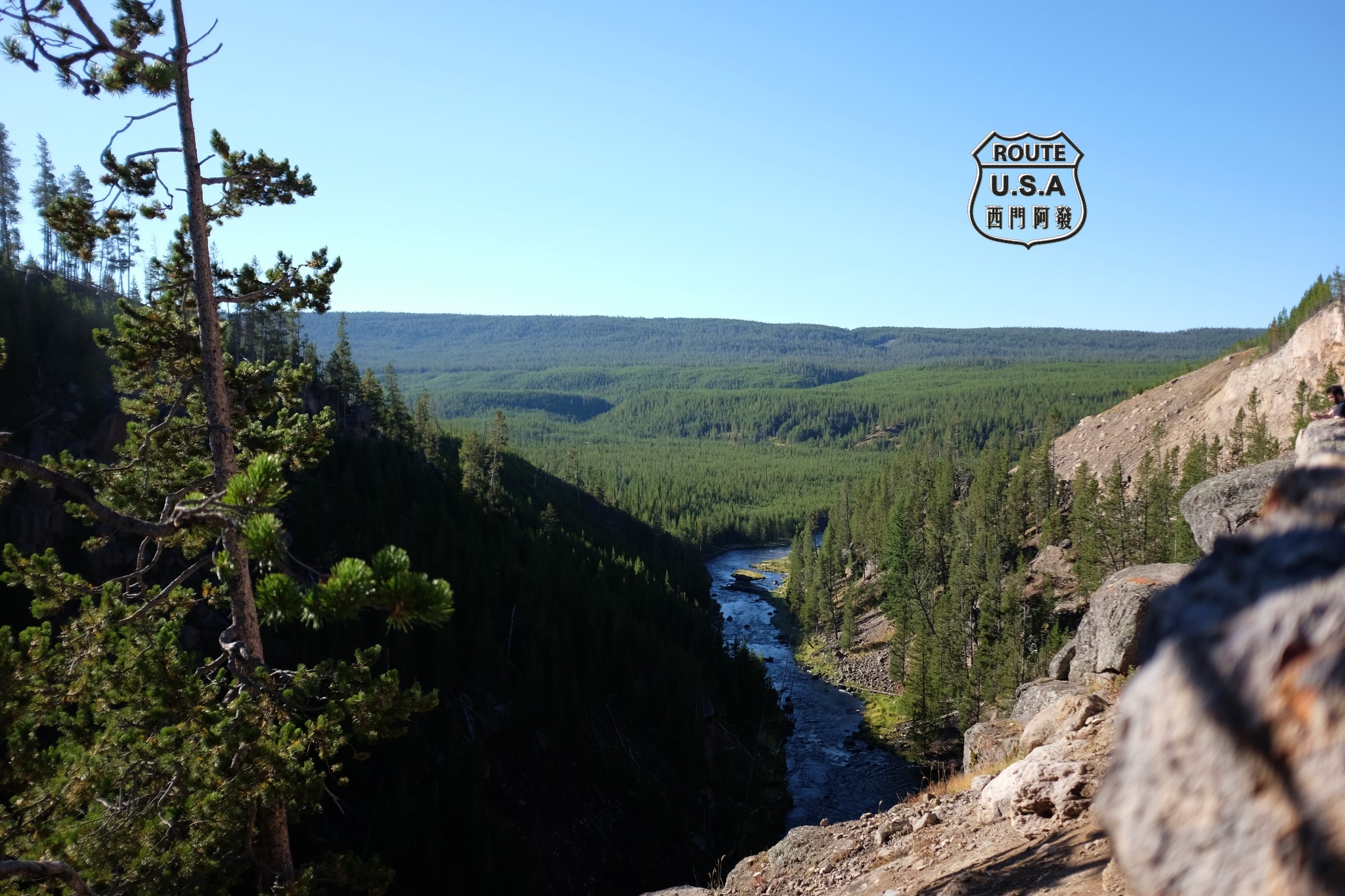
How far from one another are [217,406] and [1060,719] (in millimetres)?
13394

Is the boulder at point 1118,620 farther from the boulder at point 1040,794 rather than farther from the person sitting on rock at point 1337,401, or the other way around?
the boulder at point 1040,794

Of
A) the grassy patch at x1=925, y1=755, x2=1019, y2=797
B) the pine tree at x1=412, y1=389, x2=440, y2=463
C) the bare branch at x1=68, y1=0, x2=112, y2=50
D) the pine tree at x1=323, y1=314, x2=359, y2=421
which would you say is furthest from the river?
the pine tree at x1=323, y1=314, x2=359, y2=421

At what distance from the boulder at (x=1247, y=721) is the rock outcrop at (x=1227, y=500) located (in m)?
15.8

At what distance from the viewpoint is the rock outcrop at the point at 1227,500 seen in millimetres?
16406

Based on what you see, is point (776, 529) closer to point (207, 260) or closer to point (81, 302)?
point (81, 302)

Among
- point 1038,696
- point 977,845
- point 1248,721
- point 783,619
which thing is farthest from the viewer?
point 783,619

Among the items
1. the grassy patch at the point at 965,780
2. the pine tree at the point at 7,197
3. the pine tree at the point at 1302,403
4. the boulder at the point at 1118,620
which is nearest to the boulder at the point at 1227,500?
the boulder at the point at 1118,620

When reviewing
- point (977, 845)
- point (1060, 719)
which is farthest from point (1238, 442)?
point (977, 845)

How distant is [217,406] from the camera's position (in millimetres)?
8672

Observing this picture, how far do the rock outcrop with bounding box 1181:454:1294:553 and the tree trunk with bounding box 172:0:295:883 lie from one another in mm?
18098

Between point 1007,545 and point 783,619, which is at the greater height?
point 1007,545

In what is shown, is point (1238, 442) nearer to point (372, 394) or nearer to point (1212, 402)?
point (1212, 402)

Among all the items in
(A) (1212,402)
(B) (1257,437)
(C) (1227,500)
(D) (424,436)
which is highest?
(A) (1212,402)

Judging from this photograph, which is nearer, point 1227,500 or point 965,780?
point 965,780
